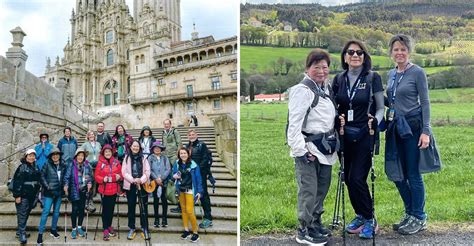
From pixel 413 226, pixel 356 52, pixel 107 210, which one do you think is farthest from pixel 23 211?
pixel 413 226

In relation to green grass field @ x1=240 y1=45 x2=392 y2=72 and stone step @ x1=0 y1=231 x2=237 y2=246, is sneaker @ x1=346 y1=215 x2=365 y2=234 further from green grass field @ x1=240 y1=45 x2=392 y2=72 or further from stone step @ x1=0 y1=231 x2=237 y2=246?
green grass field @ x1=240 y1=45 x2=392 y2=72

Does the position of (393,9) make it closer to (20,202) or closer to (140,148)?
(140,148)

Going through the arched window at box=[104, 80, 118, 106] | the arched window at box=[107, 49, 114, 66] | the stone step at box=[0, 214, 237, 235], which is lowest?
the stone step at box=[0, 214, 237, 235]

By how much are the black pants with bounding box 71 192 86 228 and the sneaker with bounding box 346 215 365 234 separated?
2250mm

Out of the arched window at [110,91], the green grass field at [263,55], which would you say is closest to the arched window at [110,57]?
the arched window at [110,91]

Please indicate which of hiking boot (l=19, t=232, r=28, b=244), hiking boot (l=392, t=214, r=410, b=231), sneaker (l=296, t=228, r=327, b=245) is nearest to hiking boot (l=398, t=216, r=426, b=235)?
hiking boot (l=392, t=214, r=410, b=231)

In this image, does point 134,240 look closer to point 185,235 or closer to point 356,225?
point 185,235

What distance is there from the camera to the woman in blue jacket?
3203mm

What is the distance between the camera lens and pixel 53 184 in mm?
3262

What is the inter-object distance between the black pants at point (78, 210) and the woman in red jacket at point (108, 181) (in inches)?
7.5

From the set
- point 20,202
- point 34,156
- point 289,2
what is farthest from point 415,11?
point 20,202

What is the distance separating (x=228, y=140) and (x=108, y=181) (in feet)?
4.13

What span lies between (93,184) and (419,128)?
2814mm

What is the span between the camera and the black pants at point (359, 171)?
8.10 ft
